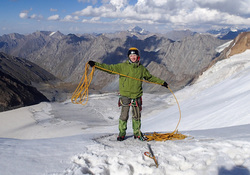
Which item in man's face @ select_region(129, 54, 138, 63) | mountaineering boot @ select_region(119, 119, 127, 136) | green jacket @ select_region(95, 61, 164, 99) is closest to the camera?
man's face @ select_region(129, 54, 138, 63)

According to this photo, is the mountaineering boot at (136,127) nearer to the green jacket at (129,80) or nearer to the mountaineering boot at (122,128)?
the mountaineering boot at (122,128)

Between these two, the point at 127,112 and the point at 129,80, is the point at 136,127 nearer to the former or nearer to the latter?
the point at 127,112

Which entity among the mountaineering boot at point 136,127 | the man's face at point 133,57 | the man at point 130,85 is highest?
the man's face at point 133,57

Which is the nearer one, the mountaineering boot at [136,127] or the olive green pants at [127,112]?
the olive green pants at [127,112]

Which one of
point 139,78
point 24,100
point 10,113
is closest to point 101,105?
point 10,113

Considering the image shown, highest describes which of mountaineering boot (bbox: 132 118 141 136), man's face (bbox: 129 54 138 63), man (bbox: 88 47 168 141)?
man's face (bbox: 129 54 138 63)

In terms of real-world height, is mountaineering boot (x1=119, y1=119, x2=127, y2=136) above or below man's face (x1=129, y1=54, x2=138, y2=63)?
below

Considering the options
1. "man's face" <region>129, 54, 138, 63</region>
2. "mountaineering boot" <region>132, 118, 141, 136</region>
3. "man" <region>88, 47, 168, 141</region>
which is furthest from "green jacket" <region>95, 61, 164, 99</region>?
"mountaineering boot" <region>132, 118, 141, 136</region>

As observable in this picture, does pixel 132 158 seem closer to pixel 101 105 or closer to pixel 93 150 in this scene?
pixel 93 150

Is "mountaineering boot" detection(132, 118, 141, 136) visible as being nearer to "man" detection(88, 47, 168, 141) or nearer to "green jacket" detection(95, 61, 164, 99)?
"man" detection(88, 47, 168, 141)

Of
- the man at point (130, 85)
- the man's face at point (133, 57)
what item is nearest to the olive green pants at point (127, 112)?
the man at point (130, 85)

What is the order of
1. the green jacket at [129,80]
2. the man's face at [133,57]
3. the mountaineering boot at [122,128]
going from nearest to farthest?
the man's face at [133,57], the green jacket at [129,80], the mountaineering boot at [122,128]

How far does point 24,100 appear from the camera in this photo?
152ft

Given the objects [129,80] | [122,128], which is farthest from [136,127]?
[129,80]
